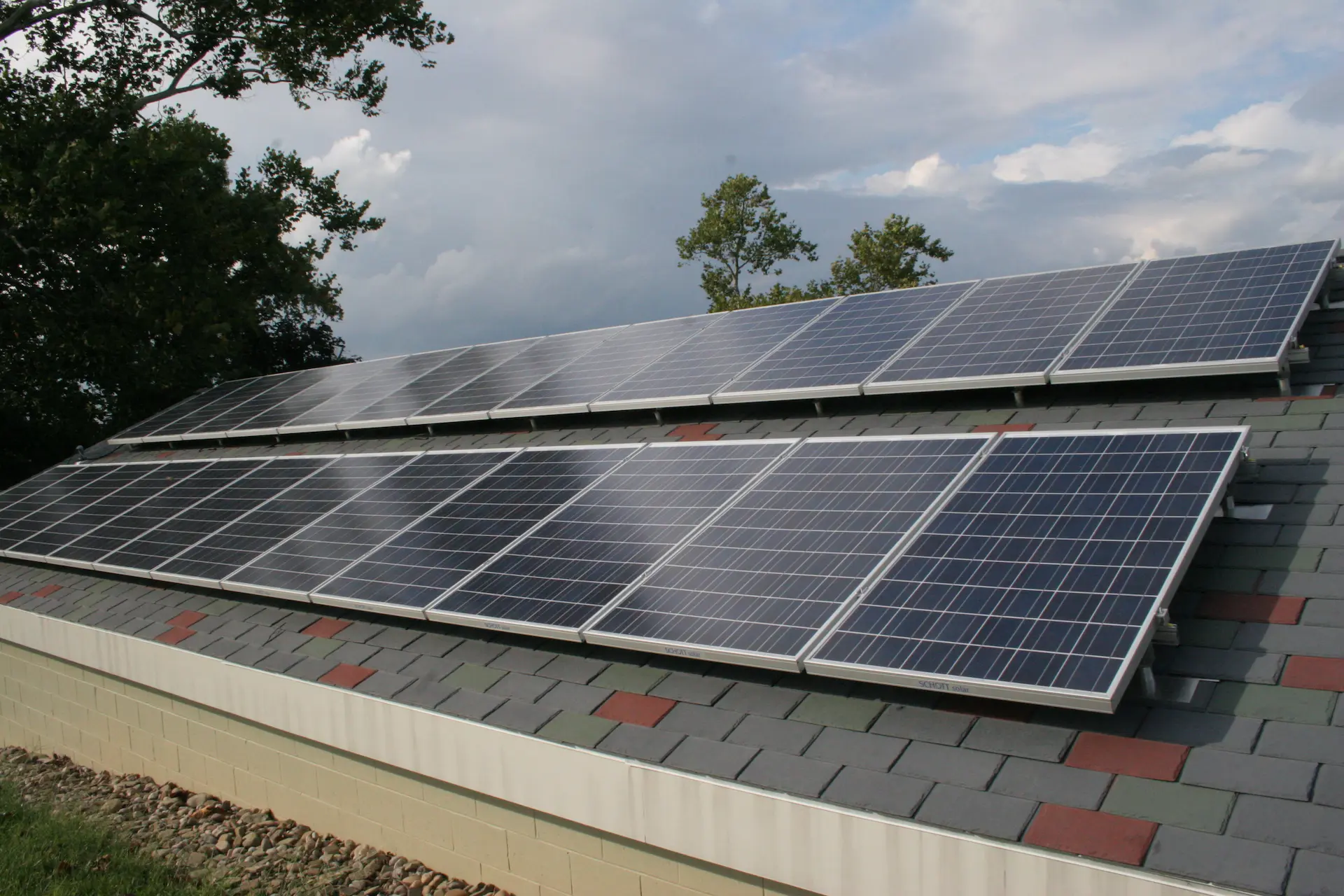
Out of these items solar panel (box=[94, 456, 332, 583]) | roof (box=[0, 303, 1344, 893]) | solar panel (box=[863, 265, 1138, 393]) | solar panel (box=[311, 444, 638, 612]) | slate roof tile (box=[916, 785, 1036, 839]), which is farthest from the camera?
solar panel (box=[94, 456, 332, 583])

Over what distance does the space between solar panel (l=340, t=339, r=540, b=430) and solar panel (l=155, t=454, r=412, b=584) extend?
6.36ft

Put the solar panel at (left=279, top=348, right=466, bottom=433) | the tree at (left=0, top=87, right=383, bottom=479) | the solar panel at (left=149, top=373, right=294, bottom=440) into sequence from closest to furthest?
the solar panel at (left=279, top=348, right=466, bottom=433) < the solar panel at (left=149, top=373, right=294, bottom=440) < the tree at (left=0, top=87, right=383, bottom=479)

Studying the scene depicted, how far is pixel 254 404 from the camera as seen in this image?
809 inches

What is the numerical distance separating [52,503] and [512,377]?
29.8 feet

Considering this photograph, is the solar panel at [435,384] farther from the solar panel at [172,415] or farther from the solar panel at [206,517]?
the solar panel at [172,415]

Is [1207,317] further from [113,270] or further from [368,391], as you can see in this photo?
[113,270]

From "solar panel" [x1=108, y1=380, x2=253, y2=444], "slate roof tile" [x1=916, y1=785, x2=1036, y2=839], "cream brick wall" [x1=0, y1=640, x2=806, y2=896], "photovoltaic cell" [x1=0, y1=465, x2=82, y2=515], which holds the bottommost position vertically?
"cream brick wall" [x1=0, y1=640, x2=806, y2=896]

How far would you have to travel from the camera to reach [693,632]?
7.20 m

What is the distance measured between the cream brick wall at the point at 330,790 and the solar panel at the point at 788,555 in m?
1.45

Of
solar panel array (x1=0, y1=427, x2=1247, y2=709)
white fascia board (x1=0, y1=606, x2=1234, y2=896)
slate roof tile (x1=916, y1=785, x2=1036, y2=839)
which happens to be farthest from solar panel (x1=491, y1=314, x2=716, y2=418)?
slate roof tile (x1=916, y1=785, x2=1036, y2=839)

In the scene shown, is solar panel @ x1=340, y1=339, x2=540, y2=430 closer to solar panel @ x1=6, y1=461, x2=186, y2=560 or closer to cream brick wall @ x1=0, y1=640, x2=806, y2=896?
solar panel @ x1=6, y1=461, x2=186, y2=560

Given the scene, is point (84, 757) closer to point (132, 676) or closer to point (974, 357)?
point (132, 676)

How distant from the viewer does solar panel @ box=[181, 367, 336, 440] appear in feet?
62.7

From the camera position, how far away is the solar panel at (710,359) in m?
12.5
